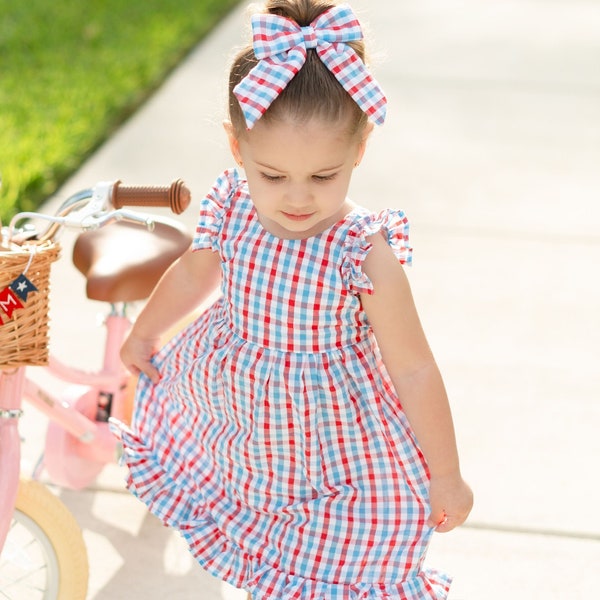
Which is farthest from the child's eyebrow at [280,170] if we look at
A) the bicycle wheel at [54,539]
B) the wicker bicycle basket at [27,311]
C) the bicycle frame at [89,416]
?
the bicycle frame at [89,416]

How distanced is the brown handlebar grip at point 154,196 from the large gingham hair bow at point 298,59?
42 centimetres

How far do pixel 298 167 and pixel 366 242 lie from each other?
0.24 meters

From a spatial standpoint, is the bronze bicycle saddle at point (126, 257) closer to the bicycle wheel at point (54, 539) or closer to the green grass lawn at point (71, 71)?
the bicycle wheel at point (54, 539)

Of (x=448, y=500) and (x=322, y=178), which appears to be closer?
(x=322, y=178)

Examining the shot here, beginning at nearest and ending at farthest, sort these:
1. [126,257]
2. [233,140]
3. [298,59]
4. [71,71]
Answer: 1. [298,59]
2. [233,140]
3. [126,257]
4. [71,71]

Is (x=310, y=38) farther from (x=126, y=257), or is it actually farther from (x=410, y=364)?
(x=126, y=257)

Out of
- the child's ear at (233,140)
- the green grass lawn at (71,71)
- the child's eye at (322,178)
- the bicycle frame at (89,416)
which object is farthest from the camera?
the green grass lawn at (71,71)

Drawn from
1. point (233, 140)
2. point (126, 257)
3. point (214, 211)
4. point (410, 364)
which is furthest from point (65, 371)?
point (410, 364)

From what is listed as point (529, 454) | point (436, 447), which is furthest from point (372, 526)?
point (529, 454)

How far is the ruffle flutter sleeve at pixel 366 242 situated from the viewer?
2.37 m

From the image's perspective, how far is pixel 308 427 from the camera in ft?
8.20

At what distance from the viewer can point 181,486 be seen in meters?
2.68

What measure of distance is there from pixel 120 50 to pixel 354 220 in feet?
16.4

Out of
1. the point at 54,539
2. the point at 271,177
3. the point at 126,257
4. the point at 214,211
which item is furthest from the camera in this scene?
the point at 126,257
